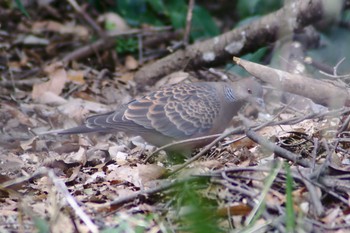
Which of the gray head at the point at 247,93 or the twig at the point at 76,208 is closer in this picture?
the twig at the point at 76,208

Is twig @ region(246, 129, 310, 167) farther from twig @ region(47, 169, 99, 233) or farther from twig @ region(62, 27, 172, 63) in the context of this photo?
twig @ region(62, 27, 172, 63)

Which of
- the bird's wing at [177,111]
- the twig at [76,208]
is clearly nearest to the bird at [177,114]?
the bird's wing at [177,111]

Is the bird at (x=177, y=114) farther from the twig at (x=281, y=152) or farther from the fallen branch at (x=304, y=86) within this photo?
the twig at (x=281, y=152)

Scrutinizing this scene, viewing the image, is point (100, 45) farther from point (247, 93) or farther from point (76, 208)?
point (76, 208)

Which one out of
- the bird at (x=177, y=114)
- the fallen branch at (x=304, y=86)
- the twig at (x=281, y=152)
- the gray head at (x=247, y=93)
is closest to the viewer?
the twig at (x=281, y=152)

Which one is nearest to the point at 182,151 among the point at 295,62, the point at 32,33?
the point at 295,62

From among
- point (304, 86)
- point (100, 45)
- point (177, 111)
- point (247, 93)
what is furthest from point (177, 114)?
point (100, 45)

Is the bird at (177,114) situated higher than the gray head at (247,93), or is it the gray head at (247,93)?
the gray head at (247,93)
